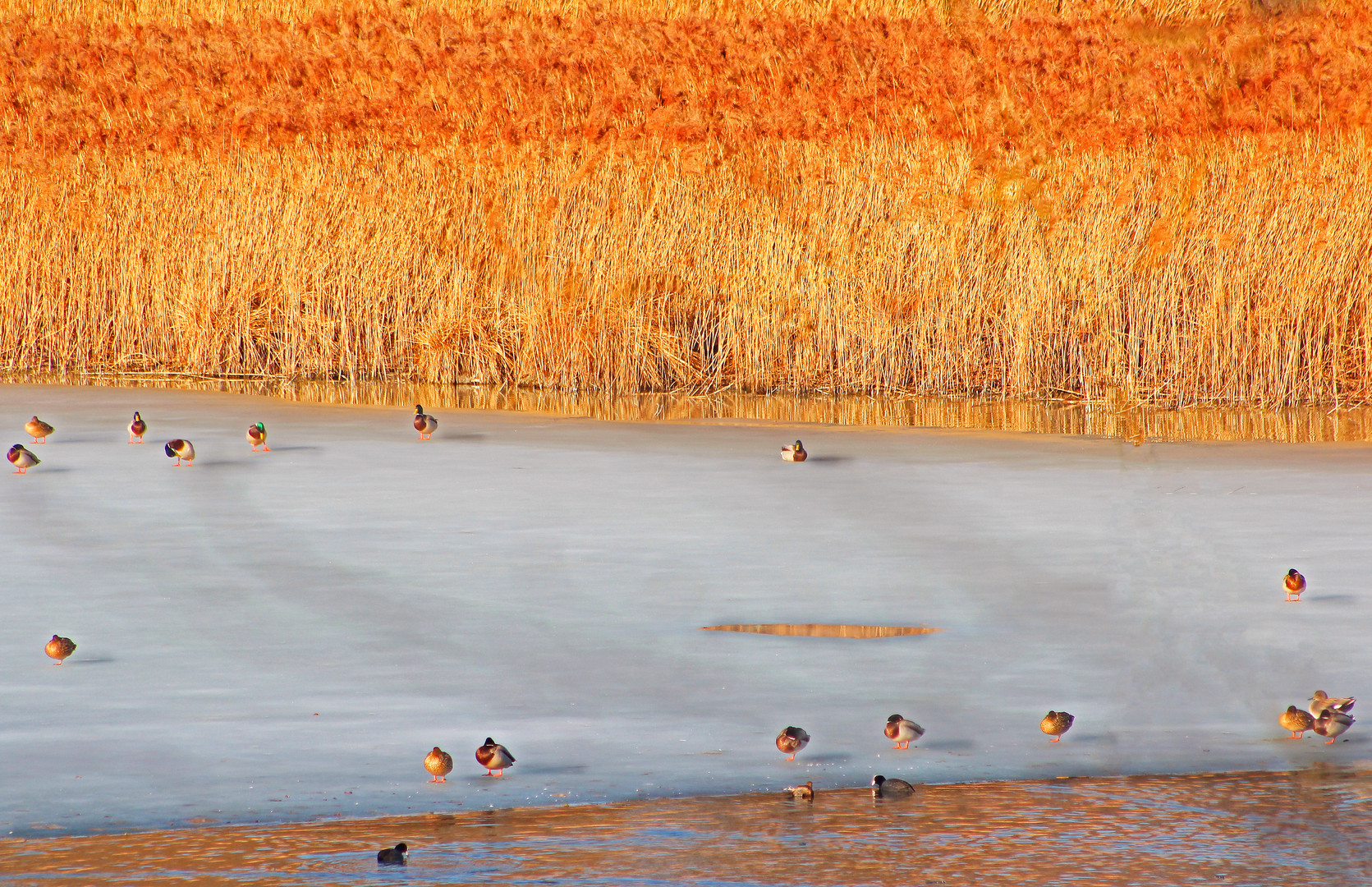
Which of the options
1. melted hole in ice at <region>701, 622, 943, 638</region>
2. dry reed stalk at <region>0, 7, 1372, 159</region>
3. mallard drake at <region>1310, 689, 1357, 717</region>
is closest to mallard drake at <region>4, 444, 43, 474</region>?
melted hole in ice at <region>701, 622, 943, 638</region>

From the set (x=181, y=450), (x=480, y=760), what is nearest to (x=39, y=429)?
(x=181, y=450)

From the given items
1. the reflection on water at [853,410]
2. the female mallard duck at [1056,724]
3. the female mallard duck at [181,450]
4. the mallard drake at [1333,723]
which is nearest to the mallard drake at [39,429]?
the female mallard duck at [181,450]

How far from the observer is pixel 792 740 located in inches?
185

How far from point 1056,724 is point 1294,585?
2130mm

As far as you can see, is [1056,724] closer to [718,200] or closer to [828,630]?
[828,630]

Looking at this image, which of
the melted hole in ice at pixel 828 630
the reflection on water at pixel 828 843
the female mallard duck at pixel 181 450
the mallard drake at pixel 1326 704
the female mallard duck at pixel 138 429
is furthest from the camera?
the female mallard duck at pixel 138 429

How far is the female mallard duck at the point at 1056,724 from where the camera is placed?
192 inches

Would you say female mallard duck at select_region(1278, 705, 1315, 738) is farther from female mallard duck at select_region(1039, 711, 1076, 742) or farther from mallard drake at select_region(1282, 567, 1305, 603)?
mallard drake at select_region(1282, 567, 1305, 603)

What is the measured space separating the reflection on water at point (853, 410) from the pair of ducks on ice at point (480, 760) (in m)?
7.57

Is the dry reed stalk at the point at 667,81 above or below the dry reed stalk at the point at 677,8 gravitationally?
below

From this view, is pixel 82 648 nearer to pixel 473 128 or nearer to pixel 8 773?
pixel 8 773

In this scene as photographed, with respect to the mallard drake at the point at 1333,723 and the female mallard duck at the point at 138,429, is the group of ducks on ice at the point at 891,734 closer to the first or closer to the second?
the mallard drake at the point at 1333,723

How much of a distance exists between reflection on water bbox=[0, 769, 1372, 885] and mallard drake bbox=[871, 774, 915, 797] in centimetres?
3

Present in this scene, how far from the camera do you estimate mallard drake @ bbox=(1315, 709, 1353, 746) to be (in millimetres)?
4840
